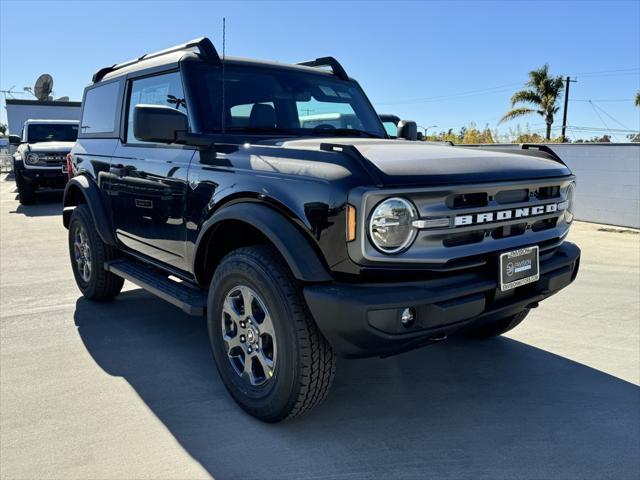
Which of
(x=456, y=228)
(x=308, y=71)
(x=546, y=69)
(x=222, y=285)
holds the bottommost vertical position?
(x=222, y=285)

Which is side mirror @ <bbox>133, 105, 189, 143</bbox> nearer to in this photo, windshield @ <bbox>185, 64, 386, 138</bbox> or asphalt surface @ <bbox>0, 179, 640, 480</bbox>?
windshield @ <bbox>185, 64, 386, 138</bbox>

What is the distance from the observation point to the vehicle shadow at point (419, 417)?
2.48 m

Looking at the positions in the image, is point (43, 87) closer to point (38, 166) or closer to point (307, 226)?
point (38, 166)

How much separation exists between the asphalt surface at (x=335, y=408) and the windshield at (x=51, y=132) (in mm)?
→ 10382

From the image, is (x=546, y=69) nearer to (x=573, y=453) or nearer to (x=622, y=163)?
(x=622, y=163)

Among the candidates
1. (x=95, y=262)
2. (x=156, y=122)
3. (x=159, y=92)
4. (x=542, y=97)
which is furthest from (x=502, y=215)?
(x=542, y=97)

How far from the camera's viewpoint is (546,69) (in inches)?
1156

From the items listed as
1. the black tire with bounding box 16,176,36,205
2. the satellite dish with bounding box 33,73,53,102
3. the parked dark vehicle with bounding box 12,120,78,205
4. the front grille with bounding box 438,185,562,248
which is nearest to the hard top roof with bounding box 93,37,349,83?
the front grille with bounding box 438,185,562,248

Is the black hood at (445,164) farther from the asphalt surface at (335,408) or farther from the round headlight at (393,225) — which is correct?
the asphalt surface at (335,408)

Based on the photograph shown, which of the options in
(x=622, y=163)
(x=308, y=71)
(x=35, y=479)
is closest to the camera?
(x=35, y=479)

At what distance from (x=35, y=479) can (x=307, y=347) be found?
1.30m

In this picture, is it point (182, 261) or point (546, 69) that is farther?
point (546, 69)

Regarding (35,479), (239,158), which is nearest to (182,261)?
(239,158)

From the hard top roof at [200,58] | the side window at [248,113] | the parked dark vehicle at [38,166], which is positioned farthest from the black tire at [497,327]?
the parked dark vehicle at [38,166]
